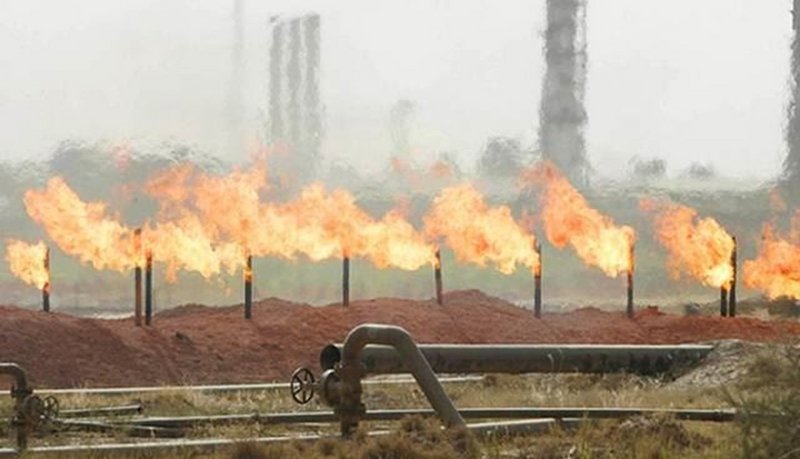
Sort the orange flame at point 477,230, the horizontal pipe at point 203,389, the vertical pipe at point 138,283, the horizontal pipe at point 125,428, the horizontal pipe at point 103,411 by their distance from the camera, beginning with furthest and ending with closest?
the orange flame at point 477,230 → the vertical pipe at point 138,283 → the horizontal pipe at point 203,389 → the horizontal pipe at point 103,411 → the horizontal pipe at point 125,428

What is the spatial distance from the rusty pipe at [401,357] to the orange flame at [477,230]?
2923 cm

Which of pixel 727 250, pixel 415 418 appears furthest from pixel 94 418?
pixel 727 250

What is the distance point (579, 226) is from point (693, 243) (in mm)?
4128

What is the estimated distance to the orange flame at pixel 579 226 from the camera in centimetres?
4825

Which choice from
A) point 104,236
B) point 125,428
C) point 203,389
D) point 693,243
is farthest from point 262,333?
point 125,428

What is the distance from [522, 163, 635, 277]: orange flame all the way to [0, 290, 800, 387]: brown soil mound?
127 inches

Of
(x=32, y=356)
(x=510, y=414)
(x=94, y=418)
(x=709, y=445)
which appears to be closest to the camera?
(x=709, y=445)

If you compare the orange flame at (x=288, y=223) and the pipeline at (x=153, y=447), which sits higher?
the orange flame at (x=288, y=223)

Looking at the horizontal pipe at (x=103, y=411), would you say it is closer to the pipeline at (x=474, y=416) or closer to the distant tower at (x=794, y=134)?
the pipeline at (x=474, y=416)

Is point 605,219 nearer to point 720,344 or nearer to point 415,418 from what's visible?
point 720,344

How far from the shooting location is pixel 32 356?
33750 mm

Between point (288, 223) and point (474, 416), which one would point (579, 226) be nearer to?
point (288, 223)

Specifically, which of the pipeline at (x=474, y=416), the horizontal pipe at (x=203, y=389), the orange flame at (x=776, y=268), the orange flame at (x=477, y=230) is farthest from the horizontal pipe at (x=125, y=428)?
the orange flame at (x=776, y=268)

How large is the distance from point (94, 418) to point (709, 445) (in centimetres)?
890
